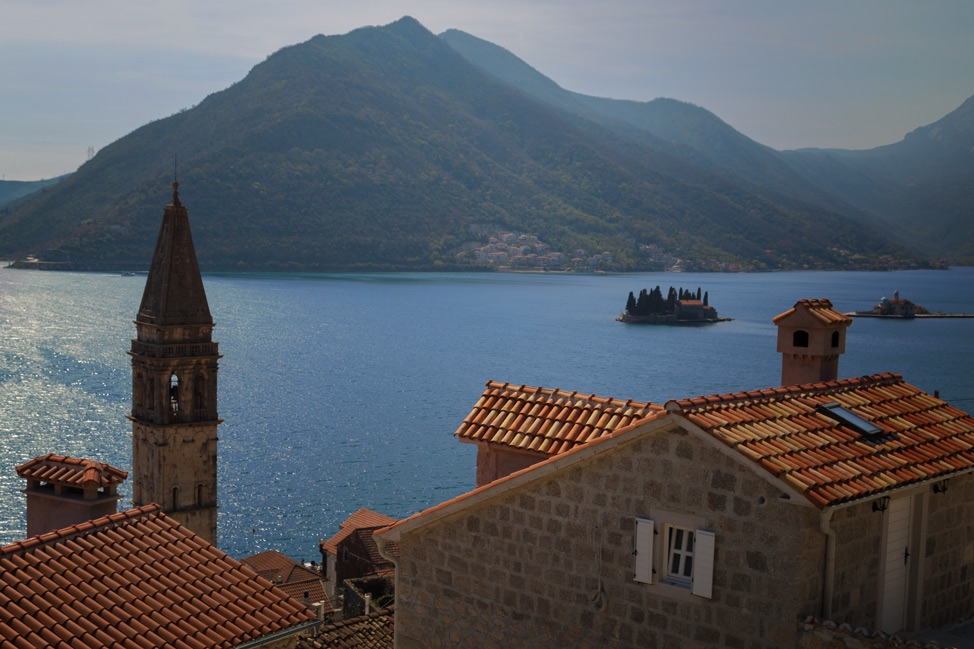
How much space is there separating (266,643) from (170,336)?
877 inches

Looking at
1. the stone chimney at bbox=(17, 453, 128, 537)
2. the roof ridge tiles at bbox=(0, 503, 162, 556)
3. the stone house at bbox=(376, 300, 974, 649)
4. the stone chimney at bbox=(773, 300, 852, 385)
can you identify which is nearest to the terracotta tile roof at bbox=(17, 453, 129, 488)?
the stone chimney at bbox=(17, 453, 128, 537)

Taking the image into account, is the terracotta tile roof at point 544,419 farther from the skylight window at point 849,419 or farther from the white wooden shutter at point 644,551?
the white wooden shutter at point 644,551

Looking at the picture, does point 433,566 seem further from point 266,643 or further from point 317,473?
point 317,473

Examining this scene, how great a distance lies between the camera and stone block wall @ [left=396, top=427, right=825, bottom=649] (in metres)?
6.26

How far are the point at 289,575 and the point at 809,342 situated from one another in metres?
24.8

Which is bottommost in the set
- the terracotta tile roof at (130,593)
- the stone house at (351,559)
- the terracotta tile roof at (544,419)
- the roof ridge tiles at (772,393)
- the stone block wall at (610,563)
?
the stone house at (351,559)

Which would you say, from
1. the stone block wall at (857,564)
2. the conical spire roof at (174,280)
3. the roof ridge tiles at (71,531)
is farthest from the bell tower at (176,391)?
the stone block wall at (857,564)

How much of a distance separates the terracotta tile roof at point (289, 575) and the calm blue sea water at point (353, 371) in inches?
159

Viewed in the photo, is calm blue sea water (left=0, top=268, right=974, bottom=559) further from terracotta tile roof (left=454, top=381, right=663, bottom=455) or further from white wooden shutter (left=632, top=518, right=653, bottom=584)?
white wooden shutter (left=632, top=518, right=653, bottom=584)

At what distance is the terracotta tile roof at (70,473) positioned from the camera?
10797 millimetres

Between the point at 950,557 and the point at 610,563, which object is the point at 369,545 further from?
the point at 610,563

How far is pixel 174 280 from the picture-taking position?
2945cm

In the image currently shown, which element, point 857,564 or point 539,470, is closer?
point 857,564

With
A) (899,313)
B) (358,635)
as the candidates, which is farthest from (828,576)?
(899,313)
